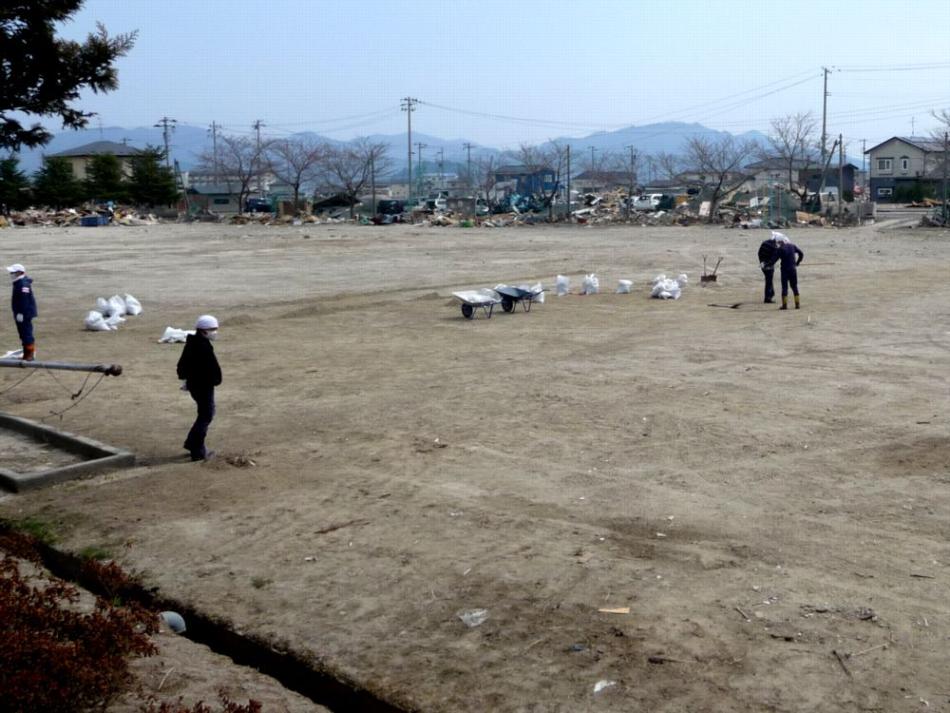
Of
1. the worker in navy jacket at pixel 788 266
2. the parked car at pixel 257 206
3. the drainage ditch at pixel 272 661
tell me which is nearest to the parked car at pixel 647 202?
the parked car at pixel 257 206

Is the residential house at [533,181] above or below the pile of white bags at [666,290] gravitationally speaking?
above

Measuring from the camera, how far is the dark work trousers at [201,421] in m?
10.5

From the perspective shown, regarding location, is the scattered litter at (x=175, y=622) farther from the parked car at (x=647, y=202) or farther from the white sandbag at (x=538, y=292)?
the parked car at (x=647, y=202)

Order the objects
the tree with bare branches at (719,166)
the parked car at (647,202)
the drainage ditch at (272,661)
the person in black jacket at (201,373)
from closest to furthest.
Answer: the drainage ditch at (272,661)
the person in black jacket at (201,373)
the tree with bare branches at (719,166)
the parked car at (647,202)

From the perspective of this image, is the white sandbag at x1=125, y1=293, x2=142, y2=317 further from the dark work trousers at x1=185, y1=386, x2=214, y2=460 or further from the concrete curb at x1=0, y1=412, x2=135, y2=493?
the dark work trousers at x1=185, y1=386, x2=214, y2=460

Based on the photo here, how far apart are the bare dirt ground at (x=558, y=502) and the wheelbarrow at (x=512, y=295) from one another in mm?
718

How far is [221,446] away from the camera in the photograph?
36.7 feet

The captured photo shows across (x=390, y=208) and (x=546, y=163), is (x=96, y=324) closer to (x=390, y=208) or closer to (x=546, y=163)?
(x=390, y=208)

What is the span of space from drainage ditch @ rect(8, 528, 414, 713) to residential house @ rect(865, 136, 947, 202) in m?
87.5

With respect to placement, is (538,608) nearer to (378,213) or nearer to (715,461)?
(715,461)

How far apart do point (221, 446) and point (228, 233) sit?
158 feet

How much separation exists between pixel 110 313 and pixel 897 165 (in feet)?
281

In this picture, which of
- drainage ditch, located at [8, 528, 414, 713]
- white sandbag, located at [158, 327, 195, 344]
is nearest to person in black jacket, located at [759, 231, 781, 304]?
white sandbag, located at [158, 327, 195, 344]

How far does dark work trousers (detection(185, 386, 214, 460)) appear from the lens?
10477 mm
